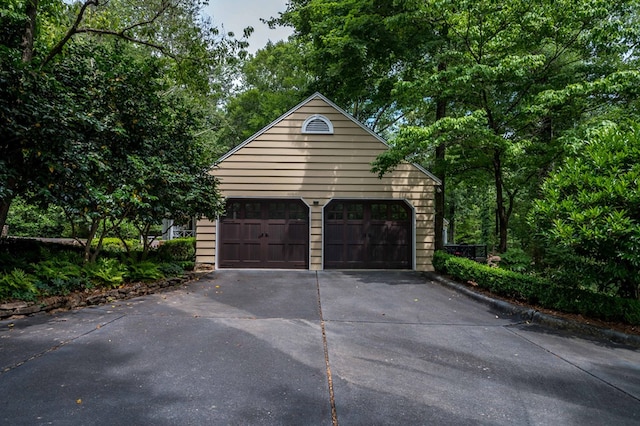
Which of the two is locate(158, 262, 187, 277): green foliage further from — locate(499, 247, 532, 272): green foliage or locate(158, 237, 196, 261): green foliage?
locate(499, 247, 532, 272): green foliage

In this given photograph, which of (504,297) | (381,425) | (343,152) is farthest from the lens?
Result: (343,152)

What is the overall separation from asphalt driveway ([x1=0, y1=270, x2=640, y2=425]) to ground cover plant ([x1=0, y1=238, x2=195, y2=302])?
733 millimetres

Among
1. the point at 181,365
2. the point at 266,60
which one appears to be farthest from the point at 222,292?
the point at 266,60

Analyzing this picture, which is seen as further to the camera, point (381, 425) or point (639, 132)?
point (639, 132)

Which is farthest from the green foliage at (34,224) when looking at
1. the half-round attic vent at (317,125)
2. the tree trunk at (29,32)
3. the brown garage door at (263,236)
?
the half-round attic vent at (317,125)

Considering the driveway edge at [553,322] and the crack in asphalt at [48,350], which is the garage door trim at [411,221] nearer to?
the driveway edge at [553,322]

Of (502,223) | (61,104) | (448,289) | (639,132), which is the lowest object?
(448,289)

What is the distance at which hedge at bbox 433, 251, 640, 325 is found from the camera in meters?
4.21

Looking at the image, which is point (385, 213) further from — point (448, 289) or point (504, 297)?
point (504, 297)

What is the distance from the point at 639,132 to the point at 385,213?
5823 millimetres

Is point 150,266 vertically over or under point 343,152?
under

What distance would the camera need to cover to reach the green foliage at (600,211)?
148 inches

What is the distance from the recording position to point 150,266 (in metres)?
6.63

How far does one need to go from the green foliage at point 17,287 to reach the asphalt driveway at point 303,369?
A: 613 millimetres
